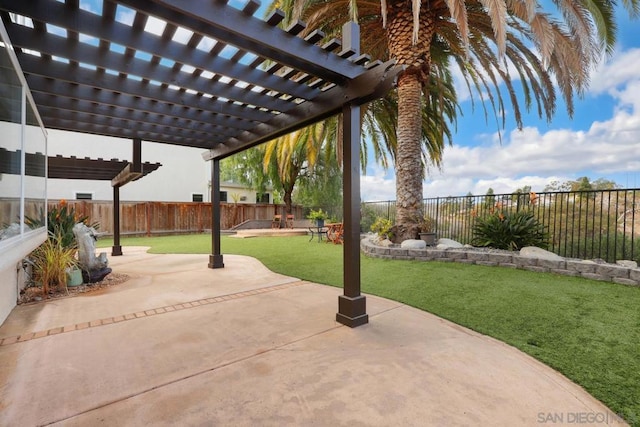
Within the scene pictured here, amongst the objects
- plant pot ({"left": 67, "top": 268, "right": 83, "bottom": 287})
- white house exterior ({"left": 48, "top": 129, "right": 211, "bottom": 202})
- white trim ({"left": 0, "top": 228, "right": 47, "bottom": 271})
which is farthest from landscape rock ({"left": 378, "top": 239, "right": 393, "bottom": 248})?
white house exterior ({"left": 48, "top": 129, "right": 211, "bottom": 202})

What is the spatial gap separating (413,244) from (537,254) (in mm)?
2267

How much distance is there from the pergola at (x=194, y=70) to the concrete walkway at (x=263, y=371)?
2.45ft

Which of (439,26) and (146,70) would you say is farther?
(439,26)

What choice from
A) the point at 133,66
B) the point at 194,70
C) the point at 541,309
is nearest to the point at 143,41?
the point at 133,66

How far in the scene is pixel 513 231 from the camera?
253 inches

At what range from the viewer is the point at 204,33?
94.4 inches

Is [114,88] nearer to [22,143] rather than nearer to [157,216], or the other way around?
[22,143]

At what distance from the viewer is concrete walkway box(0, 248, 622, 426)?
1816 millimetres

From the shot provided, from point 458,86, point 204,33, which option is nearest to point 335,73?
point 204,33

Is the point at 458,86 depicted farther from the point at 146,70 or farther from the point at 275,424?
the point at 275,424

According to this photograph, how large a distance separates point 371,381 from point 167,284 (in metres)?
4.06

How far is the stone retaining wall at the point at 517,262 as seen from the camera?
459 centimetres

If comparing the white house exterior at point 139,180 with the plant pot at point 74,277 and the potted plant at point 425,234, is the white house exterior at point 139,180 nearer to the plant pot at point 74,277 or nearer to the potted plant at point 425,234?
the plant pot at point 74,277

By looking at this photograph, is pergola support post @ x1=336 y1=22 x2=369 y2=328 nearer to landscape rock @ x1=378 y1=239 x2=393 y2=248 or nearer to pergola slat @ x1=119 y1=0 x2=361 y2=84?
pergola slat @ x1=119 y1=0 x2=361 y2=84
